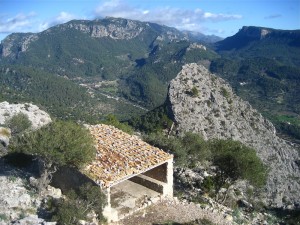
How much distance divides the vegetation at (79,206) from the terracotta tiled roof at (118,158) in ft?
2.76

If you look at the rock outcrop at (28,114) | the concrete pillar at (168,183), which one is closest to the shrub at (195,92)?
the rock outcrop at (28,114)

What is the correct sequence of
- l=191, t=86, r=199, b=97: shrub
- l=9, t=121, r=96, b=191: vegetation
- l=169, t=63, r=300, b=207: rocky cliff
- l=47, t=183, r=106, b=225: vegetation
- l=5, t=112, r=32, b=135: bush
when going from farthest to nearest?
l=191, t=86, r=199, b=97: shrub, l=169, t=63, r=300, b=207: rocky cliff, l=5, t=112, r=32, b=135: bush, l=9, t=121, r=96, b=191: vegetation, l=47, t=183, r=106, b=225: vegetation

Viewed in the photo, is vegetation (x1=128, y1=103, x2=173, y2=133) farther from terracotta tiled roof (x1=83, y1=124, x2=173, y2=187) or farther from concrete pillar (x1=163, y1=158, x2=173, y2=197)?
concrete pillar (x1=163, y1=158, x2=173, y2=197)

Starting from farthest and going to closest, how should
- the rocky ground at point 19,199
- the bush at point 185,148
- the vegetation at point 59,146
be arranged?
the bush at point 185,148
the vegetation at point 59,146
the rocky ground at point 19,199

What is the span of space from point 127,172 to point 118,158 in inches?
71.1

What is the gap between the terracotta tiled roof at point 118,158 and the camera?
67.3 ft

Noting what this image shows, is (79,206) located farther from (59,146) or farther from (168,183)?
(168,183)

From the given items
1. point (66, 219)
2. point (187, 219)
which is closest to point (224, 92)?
point (187, 219)

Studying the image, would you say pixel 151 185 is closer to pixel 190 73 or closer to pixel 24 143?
pixel 24 143

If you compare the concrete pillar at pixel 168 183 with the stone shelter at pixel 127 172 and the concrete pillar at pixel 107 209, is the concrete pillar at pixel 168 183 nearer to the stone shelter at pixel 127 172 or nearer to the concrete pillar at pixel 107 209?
the stone shelter at pixel 127 172

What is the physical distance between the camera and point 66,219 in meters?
17.1

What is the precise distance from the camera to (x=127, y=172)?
2092cm

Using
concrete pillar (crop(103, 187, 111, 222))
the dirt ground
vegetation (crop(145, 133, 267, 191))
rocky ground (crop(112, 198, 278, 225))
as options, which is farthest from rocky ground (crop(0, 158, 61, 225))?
vegetation (crop(145, 133, 267, 191))

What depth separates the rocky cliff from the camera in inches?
2215
